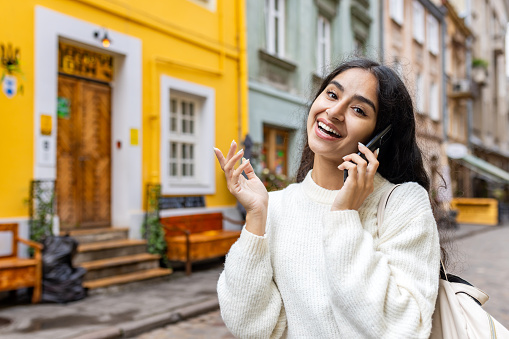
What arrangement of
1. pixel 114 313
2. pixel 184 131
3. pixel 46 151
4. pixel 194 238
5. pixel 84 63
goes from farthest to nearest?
pixel 184 131 → pixel 194 238 → pixel 84 63 → pixel 46 151 → pixel 114 313

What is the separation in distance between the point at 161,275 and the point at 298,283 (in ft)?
21.6

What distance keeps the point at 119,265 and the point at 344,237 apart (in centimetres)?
655

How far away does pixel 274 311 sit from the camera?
1684mm

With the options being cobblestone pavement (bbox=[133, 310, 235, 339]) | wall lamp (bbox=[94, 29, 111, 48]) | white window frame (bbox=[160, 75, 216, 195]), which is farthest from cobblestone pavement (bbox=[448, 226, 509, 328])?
wall lamp (bbox=[94, 29, 111, 48])

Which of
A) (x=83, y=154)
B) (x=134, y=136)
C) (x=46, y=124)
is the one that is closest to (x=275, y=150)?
(x=134, y=136)

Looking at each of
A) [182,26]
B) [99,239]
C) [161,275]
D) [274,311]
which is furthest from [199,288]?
[274,311]

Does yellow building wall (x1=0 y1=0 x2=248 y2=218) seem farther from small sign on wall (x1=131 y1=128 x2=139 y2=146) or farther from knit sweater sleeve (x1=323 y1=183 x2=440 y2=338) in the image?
knit sweater sleeve (x1=323 y1=183 x2=440 y2=338)

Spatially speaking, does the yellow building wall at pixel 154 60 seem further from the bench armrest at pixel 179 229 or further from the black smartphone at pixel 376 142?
the black smartphone at pixel 376 142

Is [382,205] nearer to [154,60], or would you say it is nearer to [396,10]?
[154,60]

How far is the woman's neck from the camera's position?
172cm

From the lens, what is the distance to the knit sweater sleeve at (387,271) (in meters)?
1.37

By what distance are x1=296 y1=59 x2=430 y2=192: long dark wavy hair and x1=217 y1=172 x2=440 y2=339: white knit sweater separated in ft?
0.30

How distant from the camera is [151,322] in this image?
5.46m

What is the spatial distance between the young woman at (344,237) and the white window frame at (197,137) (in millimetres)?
7262
